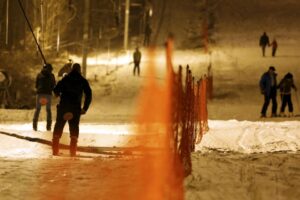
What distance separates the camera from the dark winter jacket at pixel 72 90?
34.6ft

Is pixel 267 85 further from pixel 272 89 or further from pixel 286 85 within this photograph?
pixel 286 85

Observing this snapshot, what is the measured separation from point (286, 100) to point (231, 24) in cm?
2849

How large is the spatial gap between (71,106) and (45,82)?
3537 millimetres

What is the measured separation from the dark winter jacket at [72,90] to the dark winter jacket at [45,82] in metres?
3.16

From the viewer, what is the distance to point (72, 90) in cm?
1059

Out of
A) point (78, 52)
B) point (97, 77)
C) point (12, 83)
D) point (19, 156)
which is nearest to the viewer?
point (19, 156)

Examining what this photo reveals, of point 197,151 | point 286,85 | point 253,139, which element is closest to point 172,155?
point 197,151

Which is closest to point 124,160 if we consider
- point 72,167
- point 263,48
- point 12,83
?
point 72,167

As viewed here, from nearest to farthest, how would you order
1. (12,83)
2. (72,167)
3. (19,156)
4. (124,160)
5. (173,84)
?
(173,84)
(72,167)
(124,160)
(19,156)
(12,83)

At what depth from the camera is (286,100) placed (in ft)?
65.5

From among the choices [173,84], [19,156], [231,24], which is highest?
[231,24]

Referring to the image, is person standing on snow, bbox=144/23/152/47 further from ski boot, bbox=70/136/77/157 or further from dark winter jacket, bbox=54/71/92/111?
ski boot, bbox=70/136/77/157

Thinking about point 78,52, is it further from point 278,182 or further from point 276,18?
point 278,182

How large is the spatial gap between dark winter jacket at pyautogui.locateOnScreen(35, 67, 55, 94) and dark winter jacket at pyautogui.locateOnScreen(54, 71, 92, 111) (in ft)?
10.4
